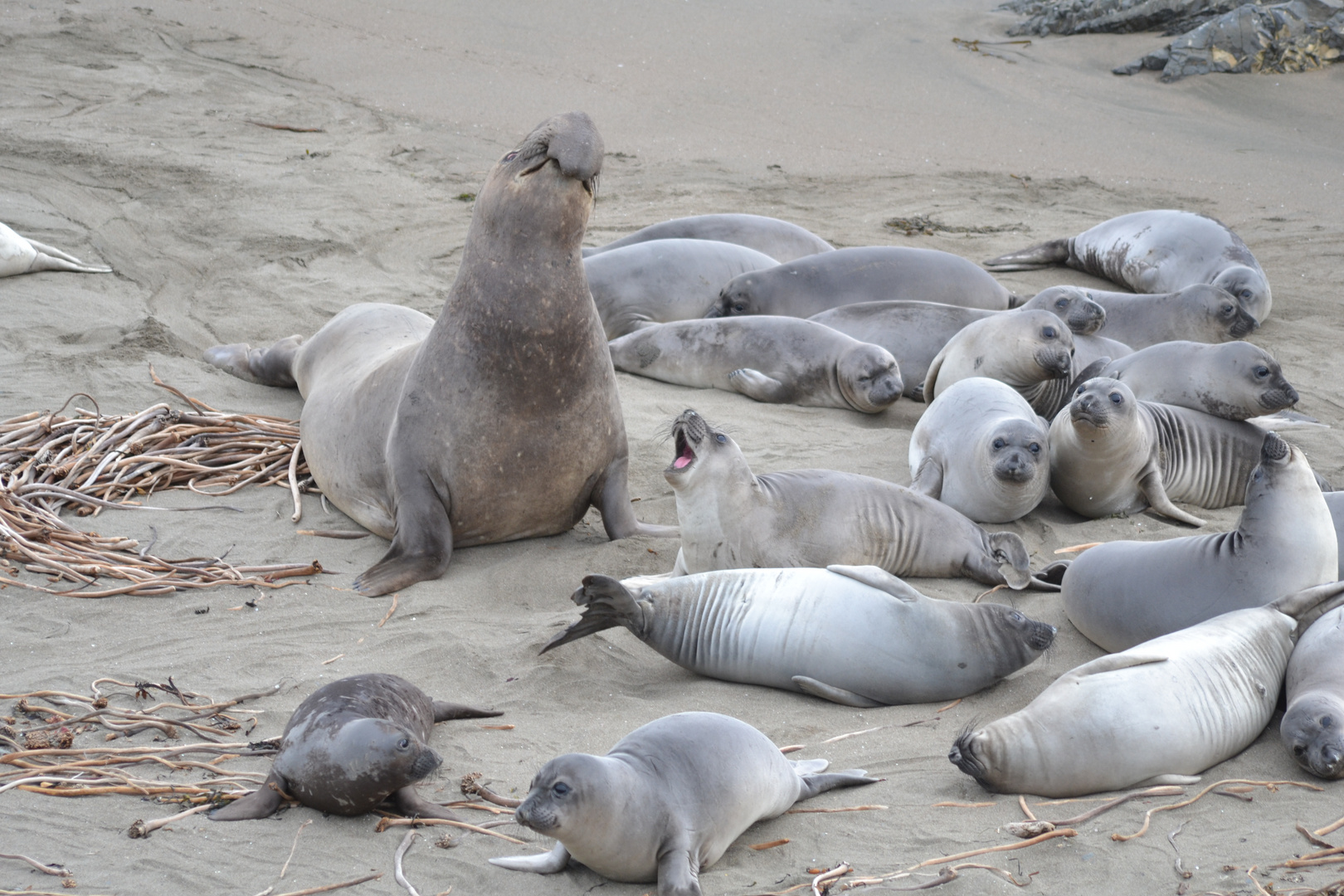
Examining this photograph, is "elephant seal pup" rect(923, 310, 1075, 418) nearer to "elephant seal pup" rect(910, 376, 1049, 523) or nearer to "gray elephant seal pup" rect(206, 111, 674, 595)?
"elephant seal pup" rect(910, 376, 1049, 523)

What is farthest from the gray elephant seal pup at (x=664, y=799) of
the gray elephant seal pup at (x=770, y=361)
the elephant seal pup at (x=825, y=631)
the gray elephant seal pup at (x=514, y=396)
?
the gray elephant seal pup at (x=770, y=361)

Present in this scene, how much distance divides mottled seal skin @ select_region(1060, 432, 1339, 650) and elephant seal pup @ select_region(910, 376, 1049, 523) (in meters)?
0.93

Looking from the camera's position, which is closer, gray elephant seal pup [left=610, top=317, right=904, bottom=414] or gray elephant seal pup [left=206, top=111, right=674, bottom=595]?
gray elephant seal pup [left=206, top=111, right=674, bottom=595]

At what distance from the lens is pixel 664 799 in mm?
2662

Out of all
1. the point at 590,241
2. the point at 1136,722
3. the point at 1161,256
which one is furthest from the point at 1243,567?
the point at 590,241

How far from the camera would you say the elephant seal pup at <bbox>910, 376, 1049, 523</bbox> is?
4.77 m

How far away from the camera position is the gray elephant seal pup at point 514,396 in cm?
451

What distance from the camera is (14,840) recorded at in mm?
2711

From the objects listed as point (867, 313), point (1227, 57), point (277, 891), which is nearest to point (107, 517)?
point (277, 891)

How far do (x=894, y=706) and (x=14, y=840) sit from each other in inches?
85.0

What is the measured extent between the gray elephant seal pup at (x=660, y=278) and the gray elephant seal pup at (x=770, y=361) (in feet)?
1.32

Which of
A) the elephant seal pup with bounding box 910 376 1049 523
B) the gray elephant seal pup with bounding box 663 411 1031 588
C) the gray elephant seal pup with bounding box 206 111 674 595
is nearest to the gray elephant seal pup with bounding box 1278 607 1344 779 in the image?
the gray elephant seal pup with bounding box 663 411 1031 588

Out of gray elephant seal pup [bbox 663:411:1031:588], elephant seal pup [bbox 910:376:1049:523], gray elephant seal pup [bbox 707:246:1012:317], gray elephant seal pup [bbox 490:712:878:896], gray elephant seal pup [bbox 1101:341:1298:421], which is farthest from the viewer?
gray elephant seal pup [bbox 707:246:1012:317]

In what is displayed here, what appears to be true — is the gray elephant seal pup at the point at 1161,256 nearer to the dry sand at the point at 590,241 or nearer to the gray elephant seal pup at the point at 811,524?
the dry sand at the point at 590,241
